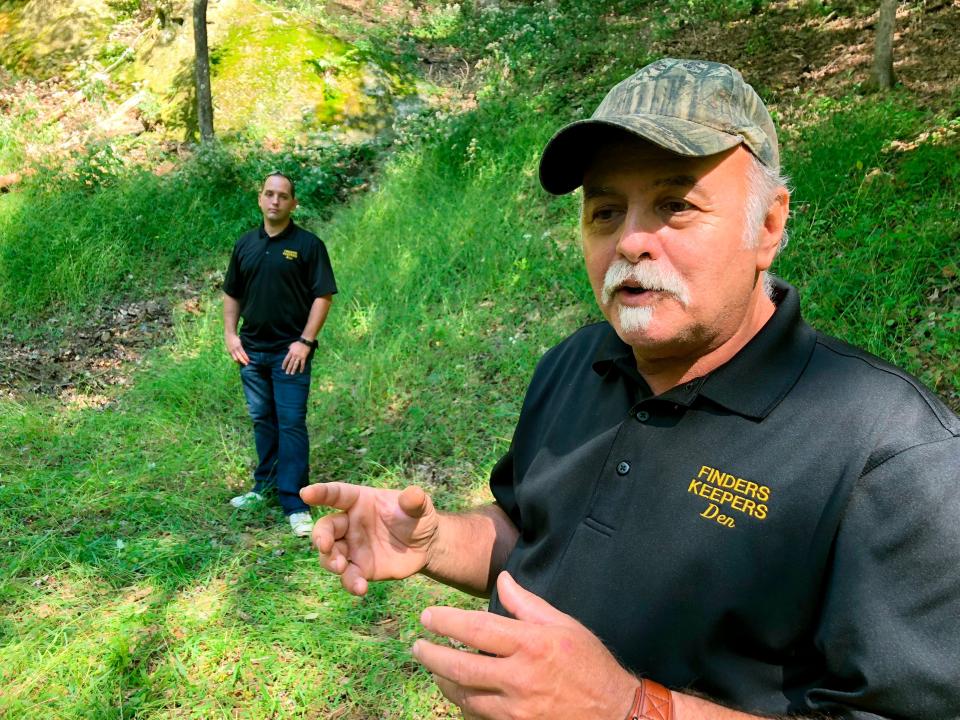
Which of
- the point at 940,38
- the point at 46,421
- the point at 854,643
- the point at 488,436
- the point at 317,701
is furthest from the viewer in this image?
the point at 940,38

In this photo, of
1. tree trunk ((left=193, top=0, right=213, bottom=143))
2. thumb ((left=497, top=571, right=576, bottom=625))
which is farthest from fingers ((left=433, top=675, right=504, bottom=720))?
tree trunk ((left=193, top=0, right=213, bottom=143))

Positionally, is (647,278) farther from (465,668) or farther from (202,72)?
(202,72)

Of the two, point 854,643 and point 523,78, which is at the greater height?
point 523,78

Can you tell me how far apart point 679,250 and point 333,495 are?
83 centimetres

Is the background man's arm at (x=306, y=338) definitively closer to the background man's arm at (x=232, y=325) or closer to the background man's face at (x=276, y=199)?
the background man's arm at (x=232, y=325)

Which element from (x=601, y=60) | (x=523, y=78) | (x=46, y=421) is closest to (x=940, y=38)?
(x=601, y=60)

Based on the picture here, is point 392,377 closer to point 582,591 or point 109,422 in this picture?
point 109,422

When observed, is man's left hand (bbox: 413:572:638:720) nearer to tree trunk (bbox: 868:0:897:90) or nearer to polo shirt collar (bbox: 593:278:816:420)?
polo shirt collar (bbox: 593:278:816:420)

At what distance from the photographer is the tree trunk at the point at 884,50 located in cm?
563

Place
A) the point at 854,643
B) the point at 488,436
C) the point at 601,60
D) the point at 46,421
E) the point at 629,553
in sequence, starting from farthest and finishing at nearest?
the point at 601,60 → the point at 46,421 → the point at 488,436 → the point at 629,553 → the point at 854,643

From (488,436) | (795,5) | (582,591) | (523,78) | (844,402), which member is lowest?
(488,436)

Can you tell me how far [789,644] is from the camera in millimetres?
1111

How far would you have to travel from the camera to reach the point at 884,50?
570 centimetres

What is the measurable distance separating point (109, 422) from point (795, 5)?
8187 mm
